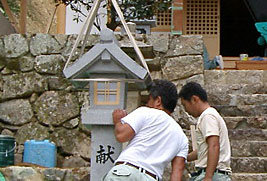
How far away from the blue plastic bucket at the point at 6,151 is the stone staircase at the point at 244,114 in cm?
263

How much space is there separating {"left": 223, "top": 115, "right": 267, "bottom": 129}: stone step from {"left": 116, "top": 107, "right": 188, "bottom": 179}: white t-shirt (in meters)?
3.52

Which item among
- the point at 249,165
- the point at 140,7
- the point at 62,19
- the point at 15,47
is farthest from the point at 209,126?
the point at 62,19

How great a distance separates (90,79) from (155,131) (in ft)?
3.78

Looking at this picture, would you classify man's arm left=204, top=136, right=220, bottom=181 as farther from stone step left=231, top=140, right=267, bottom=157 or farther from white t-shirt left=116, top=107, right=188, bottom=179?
stone step left=231, top=140, right=267, bottom=157

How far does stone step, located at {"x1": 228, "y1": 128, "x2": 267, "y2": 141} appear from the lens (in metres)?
6.87

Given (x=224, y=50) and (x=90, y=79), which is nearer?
(x=90, y=79)

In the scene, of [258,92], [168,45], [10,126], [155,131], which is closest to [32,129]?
[10,126]

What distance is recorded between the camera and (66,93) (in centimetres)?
747

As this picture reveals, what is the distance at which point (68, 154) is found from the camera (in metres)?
7.25

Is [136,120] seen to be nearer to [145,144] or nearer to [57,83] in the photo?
[145,144]

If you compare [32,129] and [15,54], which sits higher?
[15,54]

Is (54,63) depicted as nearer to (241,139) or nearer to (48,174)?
(48,174)

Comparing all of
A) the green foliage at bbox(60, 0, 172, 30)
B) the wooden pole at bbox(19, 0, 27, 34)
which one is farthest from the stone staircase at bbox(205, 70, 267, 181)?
the wooden pole at bbox(19, 0, 27, 34)

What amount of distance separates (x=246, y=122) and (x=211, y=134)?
10.1ft
